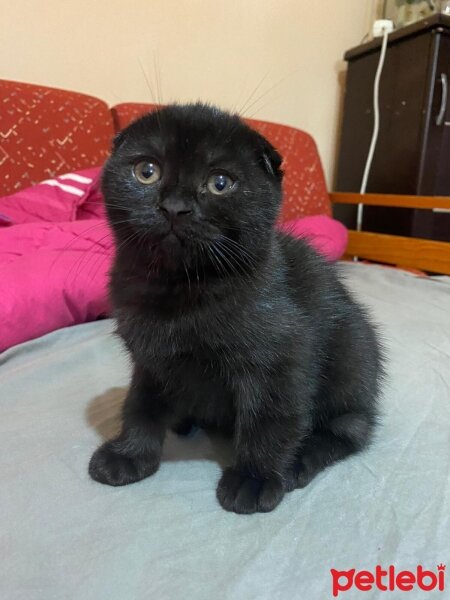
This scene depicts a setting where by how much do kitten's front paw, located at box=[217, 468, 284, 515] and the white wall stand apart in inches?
57.8

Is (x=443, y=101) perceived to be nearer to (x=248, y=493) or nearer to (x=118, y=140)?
(x=118, y=140)

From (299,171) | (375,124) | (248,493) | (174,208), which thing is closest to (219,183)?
(174,208)

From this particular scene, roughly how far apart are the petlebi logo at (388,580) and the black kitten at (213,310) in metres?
0.12

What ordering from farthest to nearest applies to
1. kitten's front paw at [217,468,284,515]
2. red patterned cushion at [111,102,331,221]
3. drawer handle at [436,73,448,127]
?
red patterned cushion at [111,102,331,221]
drawer handle at [436,73,448,127]
kitten's front paw at [217,468,284,515]

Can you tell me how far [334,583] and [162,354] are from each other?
32cm

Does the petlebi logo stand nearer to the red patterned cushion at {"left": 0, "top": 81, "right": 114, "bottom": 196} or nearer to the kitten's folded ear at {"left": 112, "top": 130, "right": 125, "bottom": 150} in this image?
the kitten's folded ear at {"left": 112, "top": 130, "right": 125, "bottom": 150}

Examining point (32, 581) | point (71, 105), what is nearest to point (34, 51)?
point (71, 105)

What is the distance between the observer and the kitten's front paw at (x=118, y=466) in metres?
0.63

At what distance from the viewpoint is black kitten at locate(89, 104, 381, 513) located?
0.57 m

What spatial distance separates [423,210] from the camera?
79.9 inches

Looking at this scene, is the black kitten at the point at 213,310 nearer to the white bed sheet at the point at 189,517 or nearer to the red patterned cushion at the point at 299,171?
the white bed sheet at the point at 189,517

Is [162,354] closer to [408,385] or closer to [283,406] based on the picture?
[283,406]

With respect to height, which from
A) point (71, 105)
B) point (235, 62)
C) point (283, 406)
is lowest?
point (283, 406)

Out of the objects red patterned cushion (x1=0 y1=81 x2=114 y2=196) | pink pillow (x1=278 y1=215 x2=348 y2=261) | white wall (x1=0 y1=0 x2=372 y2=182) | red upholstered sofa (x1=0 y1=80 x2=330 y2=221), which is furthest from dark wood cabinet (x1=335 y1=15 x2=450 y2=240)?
red patterned cushion (x1=0 y1=81 x2=114 y2=196)
